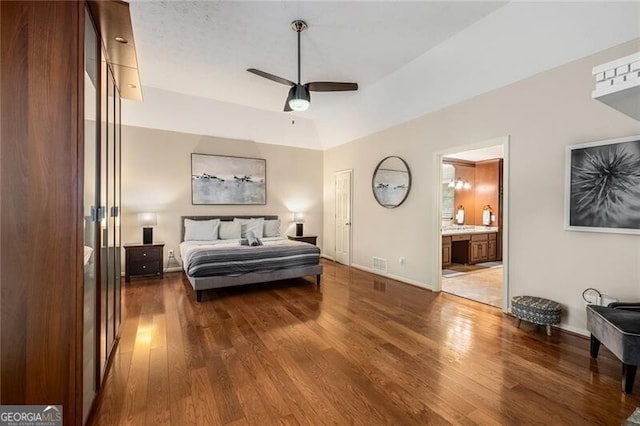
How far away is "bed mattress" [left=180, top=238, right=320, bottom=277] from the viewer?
3941 mm

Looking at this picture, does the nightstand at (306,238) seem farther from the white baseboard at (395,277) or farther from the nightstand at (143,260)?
the nightstand at (143,260)

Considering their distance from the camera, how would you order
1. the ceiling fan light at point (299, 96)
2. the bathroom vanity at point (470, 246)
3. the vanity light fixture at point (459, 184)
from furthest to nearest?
the vanity light fixture at point (459, 184) → the bathroom vanity at point (470, 246) → the ceiling fan light at point (299, 96)

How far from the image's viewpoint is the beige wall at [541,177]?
270cm

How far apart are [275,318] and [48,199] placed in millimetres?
2523

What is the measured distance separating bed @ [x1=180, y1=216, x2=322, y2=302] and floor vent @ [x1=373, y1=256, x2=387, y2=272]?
138 centimetres

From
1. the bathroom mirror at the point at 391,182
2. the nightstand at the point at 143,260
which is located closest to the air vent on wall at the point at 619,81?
the bathroom mirror at the point at 391,182

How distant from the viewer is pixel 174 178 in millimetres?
5754

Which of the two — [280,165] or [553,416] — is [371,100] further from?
[553,416]

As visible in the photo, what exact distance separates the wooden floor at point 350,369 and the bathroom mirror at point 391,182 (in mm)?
2043

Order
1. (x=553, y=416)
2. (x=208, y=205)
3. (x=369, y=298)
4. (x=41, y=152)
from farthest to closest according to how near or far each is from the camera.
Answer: (x=208, y=205) → (x=369, y=298) → (x=553, y=416) → (x=41, y=152)

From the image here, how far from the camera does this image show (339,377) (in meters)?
2.18

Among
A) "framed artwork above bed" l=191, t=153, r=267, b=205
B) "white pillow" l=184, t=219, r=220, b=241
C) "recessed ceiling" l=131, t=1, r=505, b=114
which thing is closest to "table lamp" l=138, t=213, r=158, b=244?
"white pillow" l=184, t=219, r=220, b=241

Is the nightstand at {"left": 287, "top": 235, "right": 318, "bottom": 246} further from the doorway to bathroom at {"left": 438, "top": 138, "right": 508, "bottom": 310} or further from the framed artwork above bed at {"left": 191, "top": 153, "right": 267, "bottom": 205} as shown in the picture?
the doorway to bathroom at {"left": 438, "top": 138, "right": 508, "bottom": 310}

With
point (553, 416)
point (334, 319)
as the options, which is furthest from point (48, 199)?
point (553, 416)
